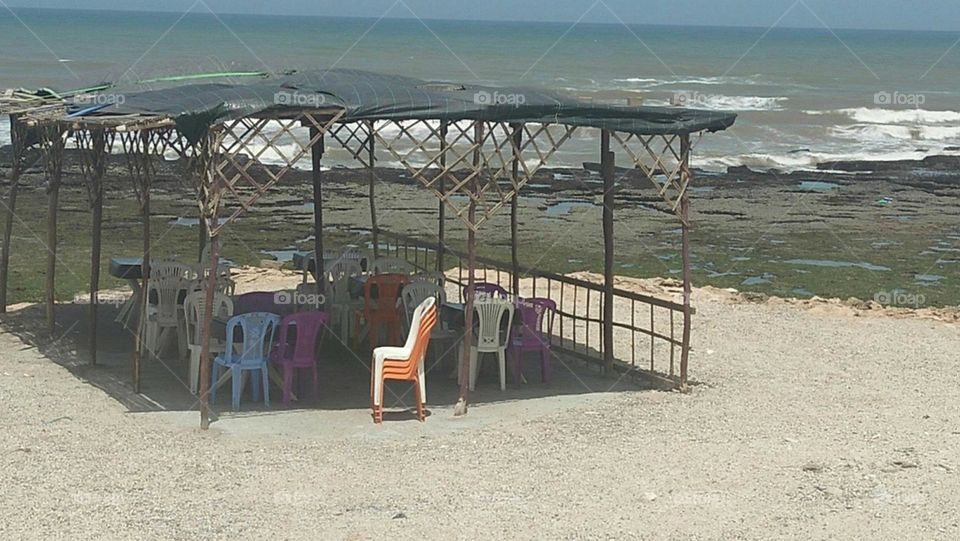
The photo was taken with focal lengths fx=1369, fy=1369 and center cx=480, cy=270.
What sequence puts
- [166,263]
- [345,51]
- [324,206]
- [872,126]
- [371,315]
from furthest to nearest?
1. [345,51]
2. [872,126]
3. [324,206]
4. [166,263]
5. [371,315]

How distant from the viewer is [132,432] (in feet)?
33.4

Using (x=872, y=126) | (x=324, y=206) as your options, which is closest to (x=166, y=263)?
(x=324, y=206)

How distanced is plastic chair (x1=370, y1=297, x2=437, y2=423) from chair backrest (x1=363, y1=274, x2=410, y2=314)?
1.99 m

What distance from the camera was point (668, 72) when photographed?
7894 centimetres

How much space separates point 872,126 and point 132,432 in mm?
42281

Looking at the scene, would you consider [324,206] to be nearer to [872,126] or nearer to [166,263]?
[166,263]

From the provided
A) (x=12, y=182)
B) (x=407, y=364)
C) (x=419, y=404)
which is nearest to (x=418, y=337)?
(x=407, y=364)

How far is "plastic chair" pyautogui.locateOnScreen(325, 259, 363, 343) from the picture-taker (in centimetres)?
1359

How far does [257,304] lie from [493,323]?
2589mm

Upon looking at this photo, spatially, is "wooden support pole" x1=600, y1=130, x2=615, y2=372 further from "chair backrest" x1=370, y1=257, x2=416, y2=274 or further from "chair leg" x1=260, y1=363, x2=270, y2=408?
"chair leg" x1=260, y1=363, x2=270, y2=408

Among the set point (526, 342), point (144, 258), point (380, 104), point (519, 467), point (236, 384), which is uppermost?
point (380, 104)

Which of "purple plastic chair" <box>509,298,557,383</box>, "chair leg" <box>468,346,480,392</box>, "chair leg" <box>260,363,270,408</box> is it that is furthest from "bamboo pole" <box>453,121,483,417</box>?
"chair leg" <box>260,363,270,408</box>

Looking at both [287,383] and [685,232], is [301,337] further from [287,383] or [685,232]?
[685,232]

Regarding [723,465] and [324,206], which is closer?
[723,465]
